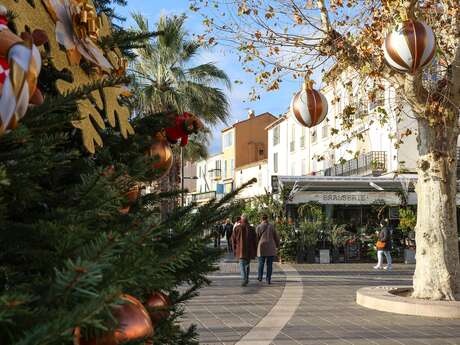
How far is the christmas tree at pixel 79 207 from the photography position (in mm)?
1011

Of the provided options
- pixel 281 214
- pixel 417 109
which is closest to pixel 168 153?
pixel 417 109

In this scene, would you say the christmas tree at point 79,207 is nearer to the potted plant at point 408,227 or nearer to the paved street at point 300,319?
the paved street at point 300,319

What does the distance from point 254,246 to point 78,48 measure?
12.8 m

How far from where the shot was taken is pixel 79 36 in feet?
5.94

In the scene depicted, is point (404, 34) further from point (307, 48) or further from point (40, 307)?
point (40, 307)

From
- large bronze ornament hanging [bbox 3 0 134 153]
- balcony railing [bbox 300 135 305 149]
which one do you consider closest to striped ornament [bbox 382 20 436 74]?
large bronze ornament hanging [bbox 3 0 134 153]

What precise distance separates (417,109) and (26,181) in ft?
30.9

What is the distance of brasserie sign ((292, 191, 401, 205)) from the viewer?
2234cm

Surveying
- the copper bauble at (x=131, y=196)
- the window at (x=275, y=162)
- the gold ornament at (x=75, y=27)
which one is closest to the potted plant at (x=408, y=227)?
the copper bauble at (x=131, y=196)

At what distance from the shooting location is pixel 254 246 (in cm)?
1434

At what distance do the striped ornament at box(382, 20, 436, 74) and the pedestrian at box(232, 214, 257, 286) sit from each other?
24.5 feet

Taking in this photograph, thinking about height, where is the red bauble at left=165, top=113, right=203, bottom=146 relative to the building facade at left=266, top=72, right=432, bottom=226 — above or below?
below

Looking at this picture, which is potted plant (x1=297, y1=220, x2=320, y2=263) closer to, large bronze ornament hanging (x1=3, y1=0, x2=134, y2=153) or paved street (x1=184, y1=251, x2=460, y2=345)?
paved street (x1=184, y1=251, x2=460, y2=345)

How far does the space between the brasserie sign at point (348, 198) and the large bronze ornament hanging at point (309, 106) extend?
13629 mm
